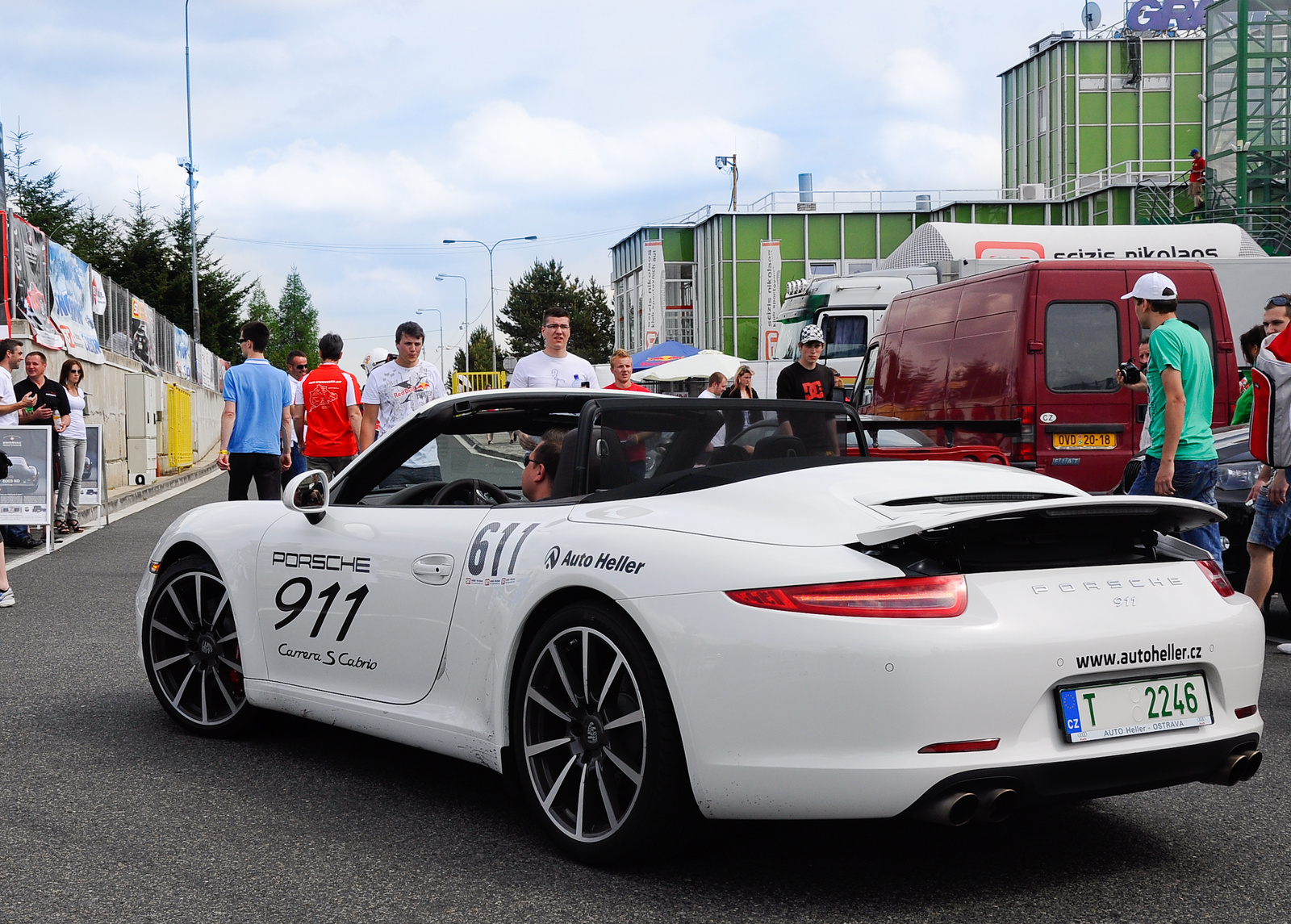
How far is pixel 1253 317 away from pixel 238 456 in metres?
12.3

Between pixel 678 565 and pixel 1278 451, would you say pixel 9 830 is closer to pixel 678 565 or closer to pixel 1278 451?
pixel 678 565

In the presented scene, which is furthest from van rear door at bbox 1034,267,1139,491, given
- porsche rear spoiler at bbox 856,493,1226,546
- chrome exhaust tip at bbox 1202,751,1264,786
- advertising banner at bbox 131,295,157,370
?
advertising banner at bbox 131,295,157,370

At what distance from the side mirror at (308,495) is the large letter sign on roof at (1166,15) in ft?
204

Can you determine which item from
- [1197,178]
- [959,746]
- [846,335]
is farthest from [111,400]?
[1197,178]

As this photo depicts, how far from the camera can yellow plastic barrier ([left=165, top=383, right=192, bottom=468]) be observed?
27.3 metres

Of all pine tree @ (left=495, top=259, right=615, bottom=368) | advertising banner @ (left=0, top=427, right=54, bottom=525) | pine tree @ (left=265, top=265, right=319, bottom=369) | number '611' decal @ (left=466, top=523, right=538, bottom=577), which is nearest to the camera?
number '611' decal @ (left=466, top=523, right=538, bottom=577)

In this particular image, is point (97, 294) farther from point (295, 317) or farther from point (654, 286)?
point (295, 317)

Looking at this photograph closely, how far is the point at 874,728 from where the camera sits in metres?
3.05

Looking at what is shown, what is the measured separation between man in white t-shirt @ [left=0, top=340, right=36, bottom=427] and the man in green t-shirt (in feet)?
31.9

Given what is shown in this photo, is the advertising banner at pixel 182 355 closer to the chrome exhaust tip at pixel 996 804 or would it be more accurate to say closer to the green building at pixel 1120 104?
the chrome exhaust tip at pixel 996 804

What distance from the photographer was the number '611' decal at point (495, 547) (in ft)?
12.5

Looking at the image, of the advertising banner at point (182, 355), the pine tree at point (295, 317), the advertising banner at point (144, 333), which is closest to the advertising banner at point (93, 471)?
the advertising banner at point (144, 333)

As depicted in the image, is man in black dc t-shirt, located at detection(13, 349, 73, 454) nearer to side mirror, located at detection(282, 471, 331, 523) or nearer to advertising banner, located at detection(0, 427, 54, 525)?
advertising banner, located at detection(0, 427, 54, 525)

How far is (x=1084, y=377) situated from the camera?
10.2m
